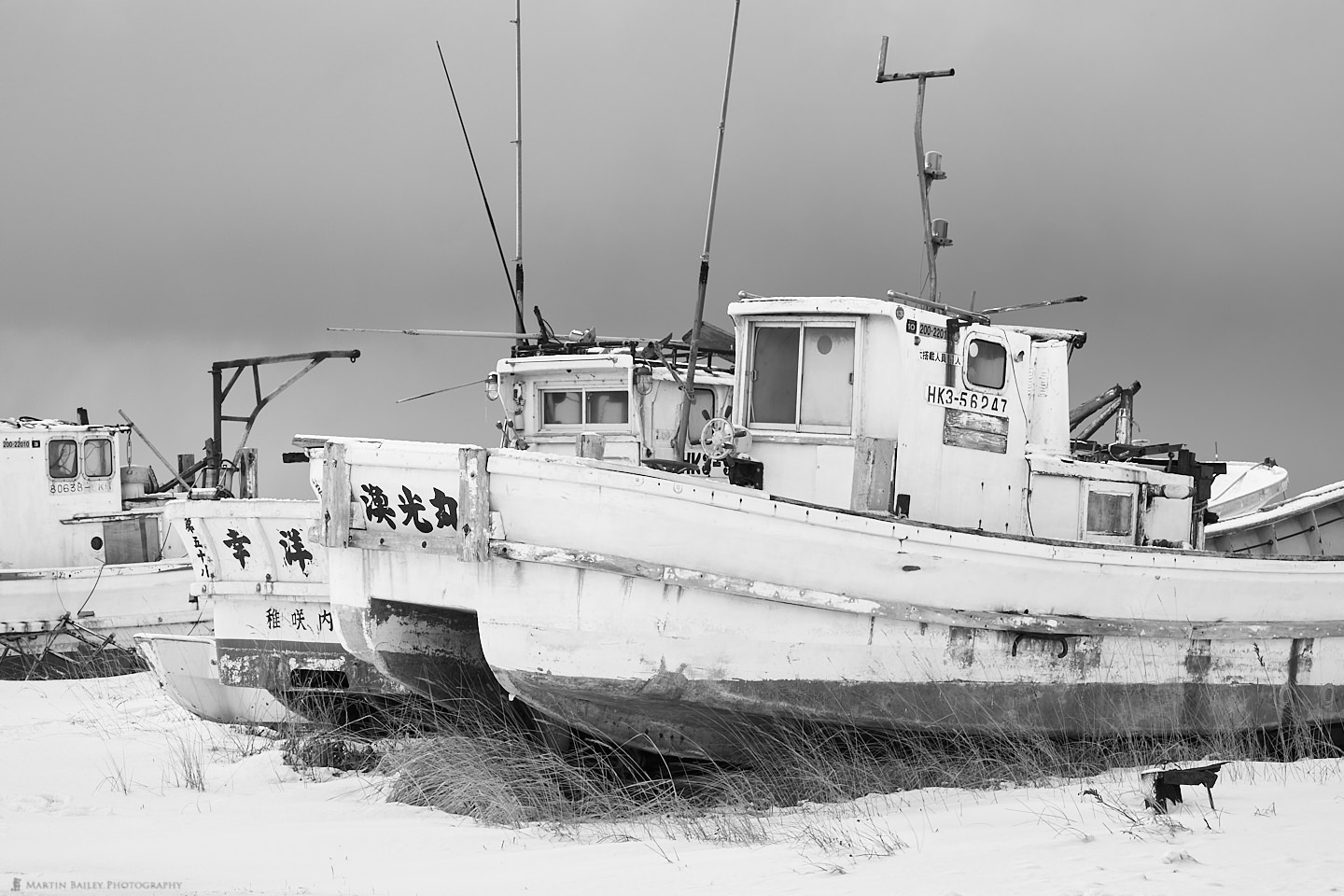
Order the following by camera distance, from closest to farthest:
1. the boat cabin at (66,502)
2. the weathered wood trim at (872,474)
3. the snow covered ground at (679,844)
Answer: the snow covered ground at (679,844)
the weathered wood trim at (872,474)
the boat cabin at (66,502)

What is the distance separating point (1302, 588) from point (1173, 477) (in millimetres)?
1357

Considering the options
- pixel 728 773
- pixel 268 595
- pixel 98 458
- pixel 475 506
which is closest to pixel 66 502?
pixel 98 458

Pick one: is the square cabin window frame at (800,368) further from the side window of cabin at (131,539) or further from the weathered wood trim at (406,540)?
the side window of cabin at (131,539)

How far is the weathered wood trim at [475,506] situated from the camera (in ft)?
26.7

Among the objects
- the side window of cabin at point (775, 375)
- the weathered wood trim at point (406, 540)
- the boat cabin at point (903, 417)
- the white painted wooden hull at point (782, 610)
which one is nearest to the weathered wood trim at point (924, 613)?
the white painted wooden hull at point (782, 610)

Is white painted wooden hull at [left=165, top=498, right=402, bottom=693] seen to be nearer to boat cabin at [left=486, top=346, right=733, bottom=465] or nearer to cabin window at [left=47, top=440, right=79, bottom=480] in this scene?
boat cabin at [left=486, top=346, right=733, bottom=465]

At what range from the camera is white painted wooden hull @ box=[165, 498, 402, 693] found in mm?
11461

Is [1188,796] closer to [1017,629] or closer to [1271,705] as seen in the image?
[1017,629]

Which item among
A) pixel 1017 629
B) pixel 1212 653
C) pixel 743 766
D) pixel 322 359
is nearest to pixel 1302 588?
pixel 1212 653

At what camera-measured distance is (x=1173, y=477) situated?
11133 millimetres

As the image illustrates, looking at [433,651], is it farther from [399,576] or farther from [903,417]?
[903,417]

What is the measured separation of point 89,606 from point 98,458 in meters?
2.66

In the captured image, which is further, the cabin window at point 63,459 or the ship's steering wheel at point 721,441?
the cabin window at point 63,459

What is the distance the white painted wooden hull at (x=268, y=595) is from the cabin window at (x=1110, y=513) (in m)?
6.19
